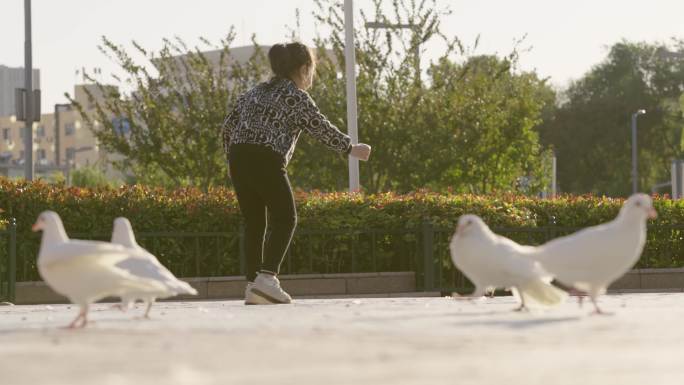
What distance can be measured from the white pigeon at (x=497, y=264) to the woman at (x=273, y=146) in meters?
2.52

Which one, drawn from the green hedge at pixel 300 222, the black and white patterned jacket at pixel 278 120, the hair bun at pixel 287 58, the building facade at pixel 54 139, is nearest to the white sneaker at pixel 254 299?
the black and white patterned jacket at pixel 278 120

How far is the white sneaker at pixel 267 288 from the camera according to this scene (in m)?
11.1

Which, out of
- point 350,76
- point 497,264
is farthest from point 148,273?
point 350,76

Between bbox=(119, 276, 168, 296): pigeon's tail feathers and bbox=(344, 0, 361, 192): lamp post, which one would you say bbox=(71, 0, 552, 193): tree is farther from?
bbox=(119, 276, 168, 296): pigeon's tail feathers

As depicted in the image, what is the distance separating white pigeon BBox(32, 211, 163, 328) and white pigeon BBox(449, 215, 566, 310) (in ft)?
6.48

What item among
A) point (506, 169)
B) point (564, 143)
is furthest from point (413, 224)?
point (564, 143)

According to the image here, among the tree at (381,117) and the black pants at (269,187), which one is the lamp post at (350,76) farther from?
the black pants at (269,187)

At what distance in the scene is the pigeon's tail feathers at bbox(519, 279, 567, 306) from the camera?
336 inches

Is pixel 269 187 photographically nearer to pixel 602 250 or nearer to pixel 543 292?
pixel 543 292

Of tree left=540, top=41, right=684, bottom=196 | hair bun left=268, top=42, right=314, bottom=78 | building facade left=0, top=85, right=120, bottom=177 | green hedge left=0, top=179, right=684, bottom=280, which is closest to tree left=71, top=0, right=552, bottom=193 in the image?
green hedge left=0, top=179, right=684, bottom=280

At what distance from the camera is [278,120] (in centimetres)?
1116

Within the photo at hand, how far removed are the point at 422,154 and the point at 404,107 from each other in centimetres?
115

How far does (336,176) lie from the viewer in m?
30.0

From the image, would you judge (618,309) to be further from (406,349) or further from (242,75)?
(242,75)
